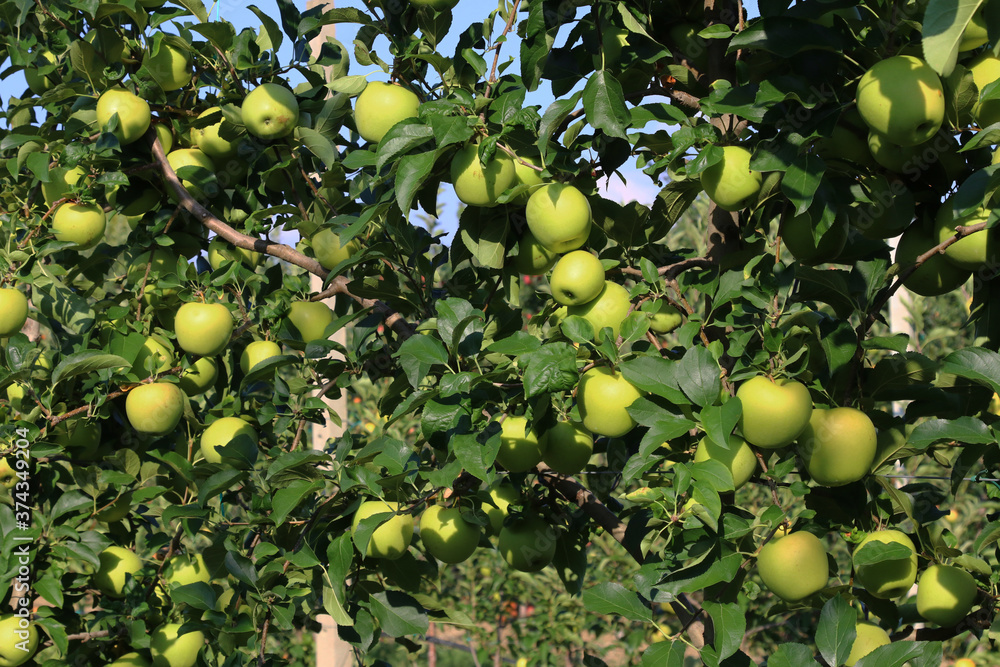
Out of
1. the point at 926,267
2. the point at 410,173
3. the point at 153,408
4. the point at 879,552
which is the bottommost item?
the point at 153,408

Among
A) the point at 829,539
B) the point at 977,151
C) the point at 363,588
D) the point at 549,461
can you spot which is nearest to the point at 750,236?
the point at 977,151

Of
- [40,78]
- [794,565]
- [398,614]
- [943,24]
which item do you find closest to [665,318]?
[794,565]

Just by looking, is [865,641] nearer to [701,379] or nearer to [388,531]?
[701,379]

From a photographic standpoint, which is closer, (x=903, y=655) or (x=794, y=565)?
(x=903, y=655)

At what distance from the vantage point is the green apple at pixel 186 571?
2.00 m

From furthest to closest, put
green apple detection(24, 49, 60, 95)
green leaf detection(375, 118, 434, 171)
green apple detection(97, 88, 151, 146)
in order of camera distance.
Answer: green apple detection(24, 49, 60, 95) → green apple detection(97, 88, 151, 146) → green leaf detection(375, 118, 434, 171)

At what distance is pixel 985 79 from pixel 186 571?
6.41ft

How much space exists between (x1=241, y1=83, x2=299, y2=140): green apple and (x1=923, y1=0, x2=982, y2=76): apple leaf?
50.0 inches

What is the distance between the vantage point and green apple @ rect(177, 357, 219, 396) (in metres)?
1.99

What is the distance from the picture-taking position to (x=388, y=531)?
1.56 m

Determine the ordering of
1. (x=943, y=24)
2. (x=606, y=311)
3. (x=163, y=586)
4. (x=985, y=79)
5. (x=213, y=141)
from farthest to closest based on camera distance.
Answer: (x=163, y=586), (x=213, y=141), (x=606, y=311), (x=985, y=79), (x=943, y=24)

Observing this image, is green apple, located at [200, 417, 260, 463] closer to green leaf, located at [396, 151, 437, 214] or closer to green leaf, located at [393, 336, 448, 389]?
green leaf, located at [393, 336, 448, 389]

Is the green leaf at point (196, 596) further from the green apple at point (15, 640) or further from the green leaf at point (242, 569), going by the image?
the green apple at point (15, 640)

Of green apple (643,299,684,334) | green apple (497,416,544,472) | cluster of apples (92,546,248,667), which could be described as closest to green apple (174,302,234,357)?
cluster of apples (92,546,248,667)
